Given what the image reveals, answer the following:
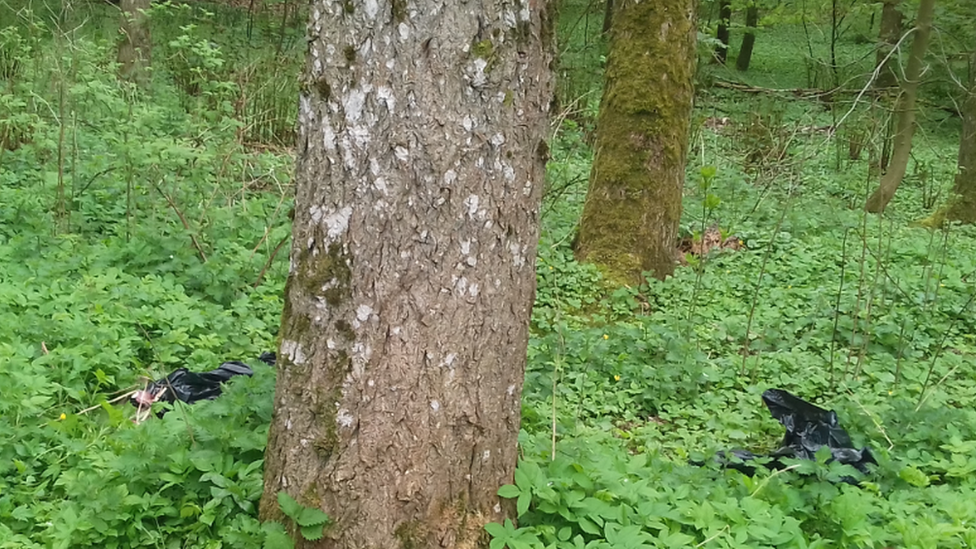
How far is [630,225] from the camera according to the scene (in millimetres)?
5582

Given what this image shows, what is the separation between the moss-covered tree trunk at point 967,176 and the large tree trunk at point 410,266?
24.1 feet

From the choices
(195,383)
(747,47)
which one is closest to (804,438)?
(195,383)

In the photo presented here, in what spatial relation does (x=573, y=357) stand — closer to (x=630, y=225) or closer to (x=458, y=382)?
(x=630, y=225)

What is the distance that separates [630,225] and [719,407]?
1995mm

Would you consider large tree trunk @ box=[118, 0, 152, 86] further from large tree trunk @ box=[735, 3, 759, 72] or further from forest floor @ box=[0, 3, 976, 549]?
large tree trunk @ box=[735, 3, 759, 72]

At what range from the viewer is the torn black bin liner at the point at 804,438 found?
3102 millimetres

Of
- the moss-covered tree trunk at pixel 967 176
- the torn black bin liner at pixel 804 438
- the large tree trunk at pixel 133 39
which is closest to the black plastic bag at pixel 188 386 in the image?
the torn black bin liner at pixel 804 438

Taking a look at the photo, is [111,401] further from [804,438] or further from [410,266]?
[804,438]

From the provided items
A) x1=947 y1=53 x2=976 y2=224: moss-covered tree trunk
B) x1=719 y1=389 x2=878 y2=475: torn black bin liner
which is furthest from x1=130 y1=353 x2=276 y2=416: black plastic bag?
x1=947 y1=53 x2=976 y2=224: moss-covered tree trunk

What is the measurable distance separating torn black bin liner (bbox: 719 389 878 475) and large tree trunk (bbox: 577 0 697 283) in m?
2.12

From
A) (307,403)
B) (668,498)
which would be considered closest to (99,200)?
(307,403)

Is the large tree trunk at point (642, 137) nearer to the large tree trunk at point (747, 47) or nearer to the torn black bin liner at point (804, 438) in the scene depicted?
the torn black bin liner at point (804, 438)

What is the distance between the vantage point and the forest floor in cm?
242

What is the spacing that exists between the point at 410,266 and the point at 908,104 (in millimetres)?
7069
